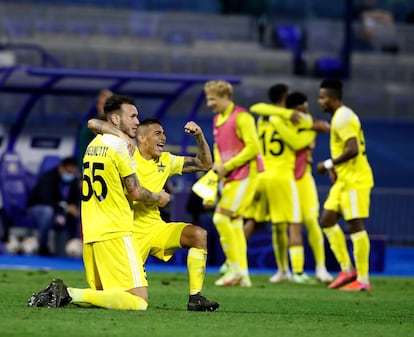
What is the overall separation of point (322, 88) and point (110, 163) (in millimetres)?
5061

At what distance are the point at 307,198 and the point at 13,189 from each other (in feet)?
19.7

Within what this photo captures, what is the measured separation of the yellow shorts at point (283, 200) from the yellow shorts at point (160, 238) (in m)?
5.13

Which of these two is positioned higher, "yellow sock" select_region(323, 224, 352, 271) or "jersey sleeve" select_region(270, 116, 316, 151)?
"jersey sleeve" select_region(270, 116, 316, 151)

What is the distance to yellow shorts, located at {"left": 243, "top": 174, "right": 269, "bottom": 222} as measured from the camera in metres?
16.3

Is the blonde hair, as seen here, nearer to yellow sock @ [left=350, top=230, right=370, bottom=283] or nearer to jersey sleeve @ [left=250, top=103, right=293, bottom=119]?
jersey sleeve @ [left=250, top=103, right=293, bottom=119]

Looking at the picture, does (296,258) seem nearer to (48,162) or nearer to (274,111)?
(274,111)

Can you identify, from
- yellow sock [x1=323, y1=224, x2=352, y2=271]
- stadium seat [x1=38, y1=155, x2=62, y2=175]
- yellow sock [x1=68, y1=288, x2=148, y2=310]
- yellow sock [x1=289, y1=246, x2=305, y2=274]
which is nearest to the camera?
yellow sock [x1=68, y1=288, x2=148, y2=310]

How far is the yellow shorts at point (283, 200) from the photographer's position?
51.7 ft

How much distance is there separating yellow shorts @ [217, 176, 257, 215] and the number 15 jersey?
15.2 ft

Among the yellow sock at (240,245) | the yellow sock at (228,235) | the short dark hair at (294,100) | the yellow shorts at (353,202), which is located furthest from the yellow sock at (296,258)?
the short dark hair at (294,100)

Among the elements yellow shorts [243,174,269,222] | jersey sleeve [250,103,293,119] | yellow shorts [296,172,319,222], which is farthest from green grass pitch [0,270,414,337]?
jersey sleeve [250,103,293,119]

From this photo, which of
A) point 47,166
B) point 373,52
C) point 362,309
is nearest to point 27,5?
point 373,52

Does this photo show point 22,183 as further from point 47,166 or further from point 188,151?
point 188,151

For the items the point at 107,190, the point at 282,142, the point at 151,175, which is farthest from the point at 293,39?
the point at 107,190
